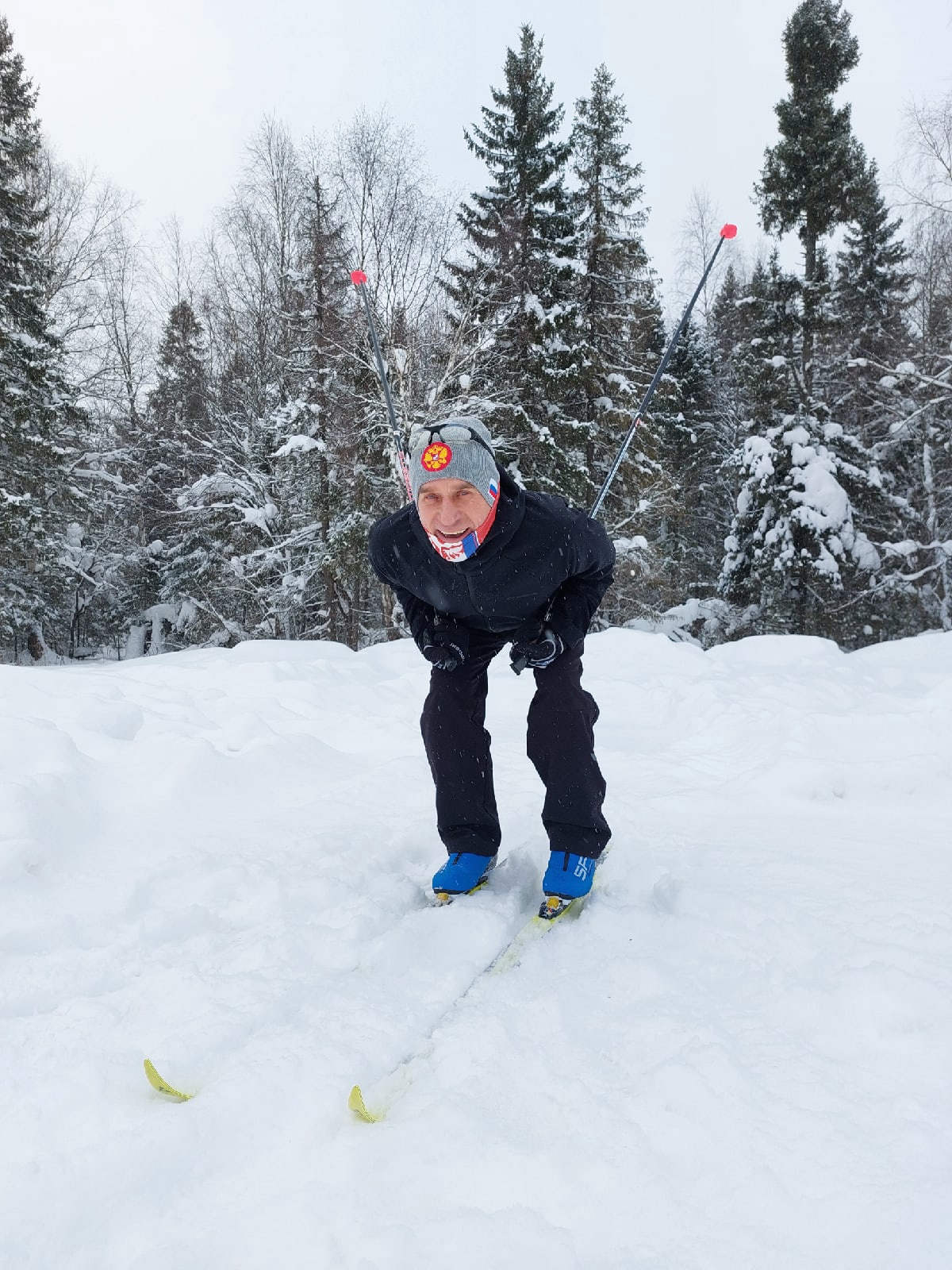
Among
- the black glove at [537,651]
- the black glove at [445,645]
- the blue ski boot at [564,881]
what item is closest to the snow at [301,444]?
the black glove at [445,645]

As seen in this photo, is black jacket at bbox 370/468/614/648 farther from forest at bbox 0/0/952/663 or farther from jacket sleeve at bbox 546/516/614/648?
forest at bbox 0/0/952/663

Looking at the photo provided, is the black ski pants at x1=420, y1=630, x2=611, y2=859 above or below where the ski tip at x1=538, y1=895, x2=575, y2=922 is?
above

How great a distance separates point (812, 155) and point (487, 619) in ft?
57.6

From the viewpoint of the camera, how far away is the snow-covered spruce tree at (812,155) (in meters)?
15.4

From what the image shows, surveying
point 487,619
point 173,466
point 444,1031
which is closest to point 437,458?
point 487,619

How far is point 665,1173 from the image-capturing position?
1229 mm

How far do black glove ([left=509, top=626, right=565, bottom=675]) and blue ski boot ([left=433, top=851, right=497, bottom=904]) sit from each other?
614 millimetres

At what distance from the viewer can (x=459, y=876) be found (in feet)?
7.85

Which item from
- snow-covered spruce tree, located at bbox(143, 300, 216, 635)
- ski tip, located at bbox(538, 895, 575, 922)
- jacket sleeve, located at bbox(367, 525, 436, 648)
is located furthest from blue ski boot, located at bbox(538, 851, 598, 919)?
snow-covered spruce tree, located at bbox(143, 300, 216, 635)

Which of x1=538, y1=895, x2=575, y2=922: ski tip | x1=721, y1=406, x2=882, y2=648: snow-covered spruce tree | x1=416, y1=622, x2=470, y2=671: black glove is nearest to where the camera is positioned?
x1=538, y1=895, x2=575, y2=922: ski tip

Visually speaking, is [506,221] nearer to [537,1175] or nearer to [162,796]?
[162,796]

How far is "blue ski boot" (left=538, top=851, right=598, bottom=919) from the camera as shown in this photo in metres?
2.24

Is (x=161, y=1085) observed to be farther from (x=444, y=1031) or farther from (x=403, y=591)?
(x=403, y=591)

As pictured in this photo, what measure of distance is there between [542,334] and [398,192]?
5283 mm
